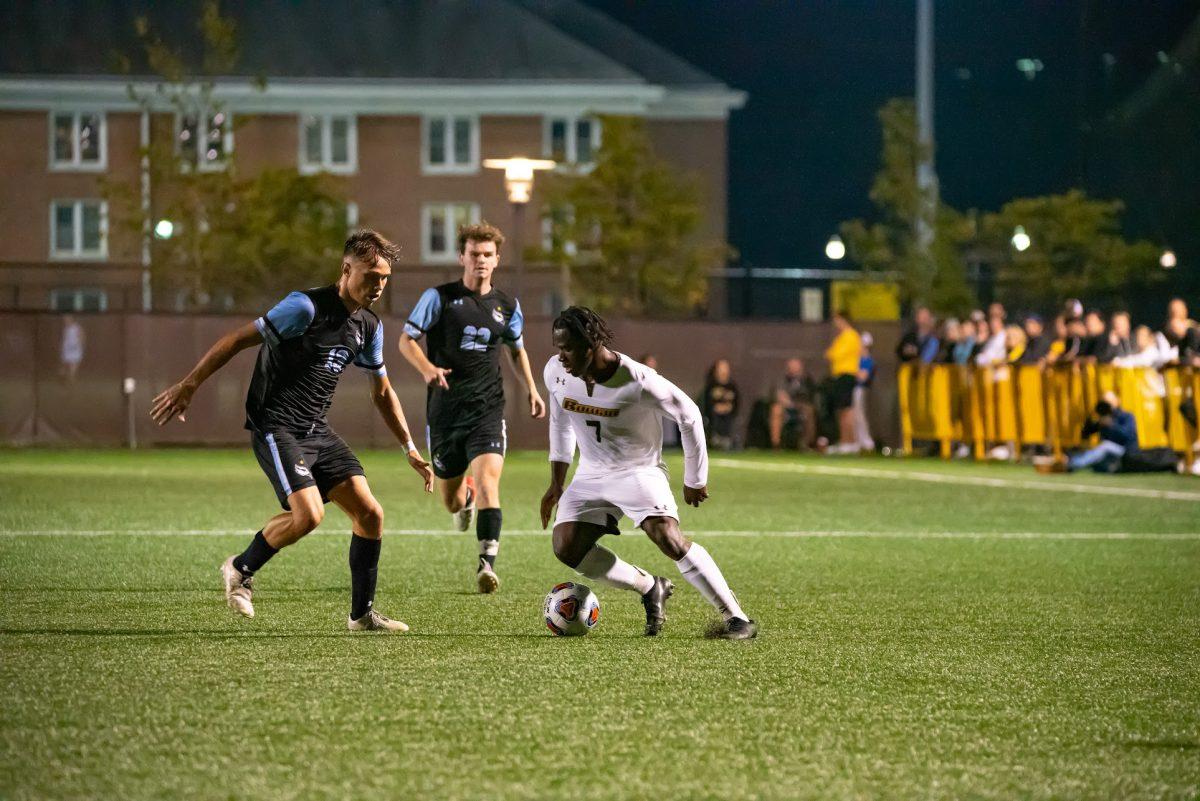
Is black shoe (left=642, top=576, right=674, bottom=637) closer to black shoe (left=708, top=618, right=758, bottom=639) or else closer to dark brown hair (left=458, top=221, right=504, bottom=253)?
black shoe (left=708, top=618, right=758, bottom=639)

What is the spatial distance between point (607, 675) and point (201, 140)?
41263mm

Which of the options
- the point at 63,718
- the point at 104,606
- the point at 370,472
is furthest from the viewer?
the point at 370,472

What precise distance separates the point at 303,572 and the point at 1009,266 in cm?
3652

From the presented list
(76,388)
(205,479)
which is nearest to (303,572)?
(205,479)

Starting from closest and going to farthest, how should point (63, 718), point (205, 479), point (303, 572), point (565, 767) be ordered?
point (565, 767), point (63, 718), point (303, 572), point (205, 479)

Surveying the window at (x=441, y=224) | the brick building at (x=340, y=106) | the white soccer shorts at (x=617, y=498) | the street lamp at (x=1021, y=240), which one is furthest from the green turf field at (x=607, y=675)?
the window at (x=441, y=224)

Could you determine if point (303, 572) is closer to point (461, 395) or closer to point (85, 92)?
point (461, 395)

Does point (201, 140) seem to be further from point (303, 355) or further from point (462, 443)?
point (303, 355)

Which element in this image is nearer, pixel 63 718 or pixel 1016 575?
pixel 63 718

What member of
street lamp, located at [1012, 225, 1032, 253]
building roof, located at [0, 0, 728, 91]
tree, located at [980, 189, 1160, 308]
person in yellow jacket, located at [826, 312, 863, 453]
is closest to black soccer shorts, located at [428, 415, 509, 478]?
person in yellow jacket, located at [826, 312, 863, 453]

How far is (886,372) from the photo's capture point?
31.2m

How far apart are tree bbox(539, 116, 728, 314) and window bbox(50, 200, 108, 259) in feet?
55.1

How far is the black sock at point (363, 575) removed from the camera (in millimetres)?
8414

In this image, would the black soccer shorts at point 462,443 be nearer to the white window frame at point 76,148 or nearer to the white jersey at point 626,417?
the white jersey at point 626,417
